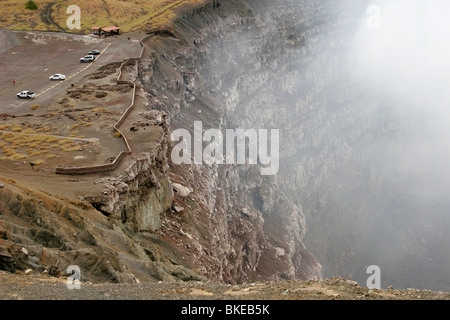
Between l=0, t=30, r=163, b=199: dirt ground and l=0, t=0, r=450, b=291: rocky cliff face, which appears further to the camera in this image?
l=0, t=30, r=163, b=199: dirt ground

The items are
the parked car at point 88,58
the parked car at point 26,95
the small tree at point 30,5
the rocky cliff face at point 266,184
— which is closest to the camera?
the rocky cliff face at point 266,184

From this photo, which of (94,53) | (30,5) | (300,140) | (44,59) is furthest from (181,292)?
(30,5)

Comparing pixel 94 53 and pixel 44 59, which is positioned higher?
pixel 94 53

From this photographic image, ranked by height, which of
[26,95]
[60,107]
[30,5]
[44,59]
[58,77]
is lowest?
[60,107]

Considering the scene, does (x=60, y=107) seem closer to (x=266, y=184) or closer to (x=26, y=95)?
(x=26, y=95)

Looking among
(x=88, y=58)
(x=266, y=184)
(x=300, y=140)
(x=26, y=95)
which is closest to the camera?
(x=26, y=95)

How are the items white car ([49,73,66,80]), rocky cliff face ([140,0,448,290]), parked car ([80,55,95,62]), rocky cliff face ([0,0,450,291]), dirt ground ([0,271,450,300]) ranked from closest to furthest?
dirt ground ([0,271,450,300]), rocky cliff face ([0,0,450,291]), white car ([49,73,66,80]), rocky cliff face ([140,0,448,290]), parked car ([80,55,95,62])

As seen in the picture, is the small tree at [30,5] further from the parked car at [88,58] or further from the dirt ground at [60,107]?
the parked car at [88,58]

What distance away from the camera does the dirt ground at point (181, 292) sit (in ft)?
66.6

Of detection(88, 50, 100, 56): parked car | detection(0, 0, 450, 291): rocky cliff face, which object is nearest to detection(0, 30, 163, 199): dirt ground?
detection(88, 50, 100, 56): parked car

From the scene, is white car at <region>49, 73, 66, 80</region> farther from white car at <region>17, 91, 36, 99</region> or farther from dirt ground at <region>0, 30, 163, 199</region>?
white car at <region>17, 91, 36, 99</region>

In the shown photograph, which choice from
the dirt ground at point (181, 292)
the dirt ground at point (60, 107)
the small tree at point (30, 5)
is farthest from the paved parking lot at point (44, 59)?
the dirt ground at point (181, 292)

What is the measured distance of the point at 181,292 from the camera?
22.1 m

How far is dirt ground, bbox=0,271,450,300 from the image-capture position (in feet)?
66.6
